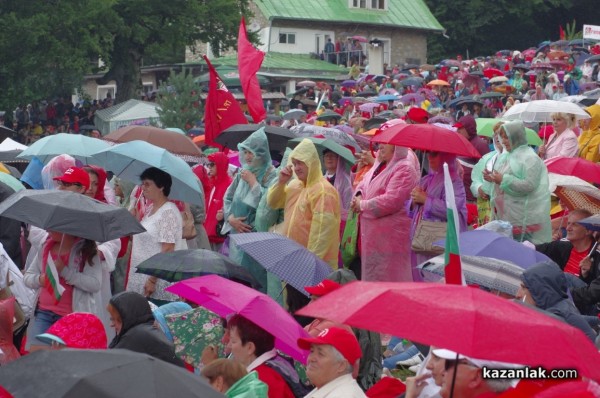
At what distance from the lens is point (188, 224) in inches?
421

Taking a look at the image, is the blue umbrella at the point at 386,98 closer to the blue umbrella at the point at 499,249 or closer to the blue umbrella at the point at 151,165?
the blue umbrella at the point at 151,165

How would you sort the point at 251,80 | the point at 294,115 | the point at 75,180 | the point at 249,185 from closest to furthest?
1. the point at 75,180
2. the point at 249,185
3. the point at 251,80
4. the point at 294,115

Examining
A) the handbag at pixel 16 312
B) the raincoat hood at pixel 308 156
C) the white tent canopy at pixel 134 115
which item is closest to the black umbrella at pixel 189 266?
the handbag at pixel 16 312

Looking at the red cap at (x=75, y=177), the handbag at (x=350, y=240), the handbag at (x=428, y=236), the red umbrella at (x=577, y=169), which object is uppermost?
the red cap at (x=75, y=177)

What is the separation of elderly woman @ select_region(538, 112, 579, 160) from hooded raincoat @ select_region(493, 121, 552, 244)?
115 inches

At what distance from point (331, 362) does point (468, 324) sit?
5.05 feet

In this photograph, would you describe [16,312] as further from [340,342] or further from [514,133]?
[514,133]

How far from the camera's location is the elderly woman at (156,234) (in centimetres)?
980

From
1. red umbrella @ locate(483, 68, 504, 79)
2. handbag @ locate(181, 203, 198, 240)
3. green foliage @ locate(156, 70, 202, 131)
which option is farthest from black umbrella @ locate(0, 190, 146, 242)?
red umbrella @ locate(483, 68, 504, 79)

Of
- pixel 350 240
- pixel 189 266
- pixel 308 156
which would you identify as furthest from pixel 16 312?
pixel 350 240

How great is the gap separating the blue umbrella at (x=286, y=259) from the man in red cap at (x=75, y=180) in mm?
1160

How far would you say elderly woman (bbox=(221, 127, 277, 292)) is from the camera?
450 inches

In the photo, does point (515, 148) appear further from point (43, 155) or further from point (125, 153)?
point (43, 155)

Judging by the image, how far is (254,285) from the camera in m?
9.91
